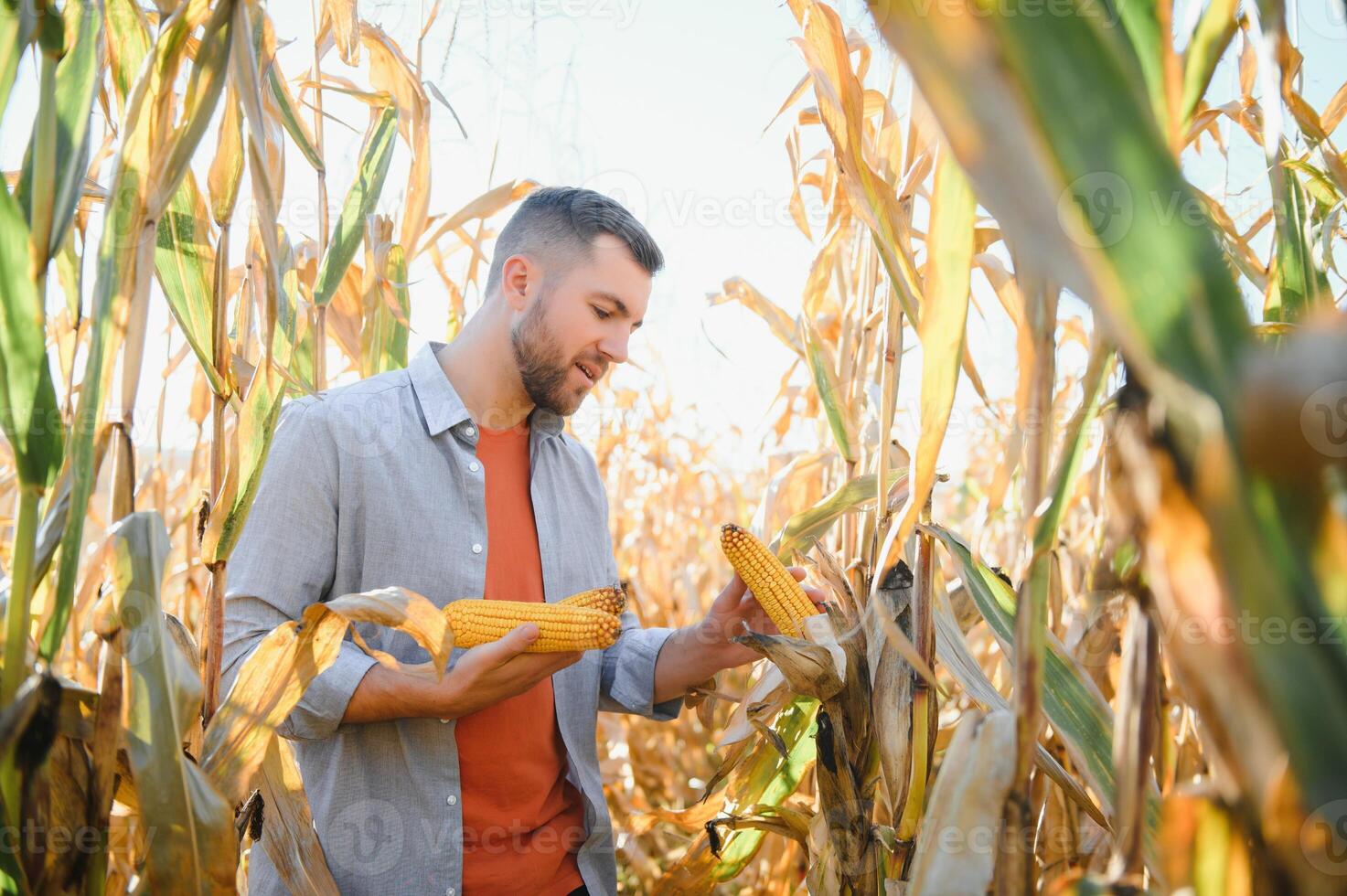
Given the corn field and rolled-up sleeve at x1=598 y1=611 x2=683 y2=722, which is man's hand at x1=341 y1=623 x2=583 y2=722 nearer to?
the corn field

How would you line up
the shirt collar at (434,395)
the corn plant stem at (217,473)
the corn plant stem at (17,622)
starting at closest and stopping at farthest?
1. the corn plant stem at (17,622)
2. the corn plant stem at (217,473)
3. the shirt collar at (434,395)

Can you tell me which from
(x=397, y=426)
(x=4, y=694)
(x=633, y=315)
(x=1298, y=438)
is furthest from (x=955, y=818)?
(x=633, y=315)

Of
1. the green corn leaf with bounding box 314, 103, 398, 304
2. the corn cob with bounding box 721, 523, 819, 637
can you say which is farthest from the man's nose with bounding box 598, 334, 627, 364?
the corn cob with bounding box 721, 523, 819, 637

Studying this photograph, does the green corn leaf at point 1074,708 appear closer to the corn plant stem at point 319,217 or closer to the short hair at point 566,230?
the short hair at point 566,230

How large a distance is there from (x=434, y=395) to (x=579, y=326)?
1.16 feet

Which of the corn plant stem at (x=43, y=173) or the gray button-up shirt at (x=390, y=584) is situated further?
the gray button-up shirt at (x=390, y=584)

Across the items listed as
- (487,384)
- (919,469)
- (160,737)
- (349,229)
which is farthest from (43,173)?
(487,384)

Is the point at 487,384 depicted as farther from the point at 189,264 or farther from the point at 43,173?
the point at 43,173

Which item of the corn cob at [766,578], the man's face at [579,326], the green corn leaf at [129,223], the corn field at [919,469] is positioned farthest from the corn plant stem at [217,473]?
the man's face at [579,326]

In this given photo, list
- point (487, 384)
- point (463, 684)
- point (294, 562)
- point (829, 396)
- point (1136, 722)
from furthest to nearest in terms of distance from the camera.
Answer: point (487, 384), point (829, 396), point (294, 562), point (463, 684), point (1136, 722)

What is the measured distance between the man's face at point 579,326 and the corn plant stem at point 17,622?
1.25 meters

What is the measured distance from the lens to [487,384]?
2.06 m

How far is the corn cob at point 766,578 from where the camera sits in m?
1.49

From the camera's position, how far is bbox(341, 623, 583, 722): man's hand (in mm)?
1439
